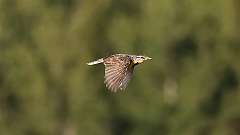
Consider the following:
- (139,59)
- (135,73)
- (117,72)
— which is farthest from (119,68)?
(135,73)

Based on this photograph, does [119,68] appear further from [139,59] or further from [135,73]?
[135,73]

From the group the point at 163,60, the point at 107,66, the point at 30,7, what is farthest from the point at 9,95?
the point at 107,66

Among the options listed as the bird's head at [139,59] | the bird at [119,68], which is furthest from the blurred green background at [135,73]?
the bird's head at [139,59]

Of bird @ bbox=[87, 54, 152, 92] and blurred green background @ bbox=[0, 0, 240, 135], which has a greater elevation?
bird @ bbox=[87, 54, 152, 92]

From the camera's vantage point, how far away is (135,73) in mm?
22344

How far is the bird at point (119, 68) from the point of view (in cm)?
789

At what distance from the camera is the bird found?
25.9 ft

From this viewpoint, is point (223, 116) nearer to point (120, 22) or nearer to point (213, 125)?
point (213, 125)

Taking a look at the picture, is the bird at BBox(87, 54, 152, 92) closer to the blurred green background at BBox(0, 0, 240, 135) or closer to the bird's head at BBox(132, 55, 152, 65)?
the bird's head at BBox(132, 55, 152, 65)

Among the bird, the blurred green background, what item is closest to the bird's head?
Result: the bird

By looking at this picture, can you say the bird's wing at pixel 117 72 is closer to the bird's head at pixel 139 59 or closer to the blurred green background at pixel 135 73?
the bird's head at pixel 139 59

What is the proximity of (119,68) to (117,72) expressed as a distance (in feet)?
0.23

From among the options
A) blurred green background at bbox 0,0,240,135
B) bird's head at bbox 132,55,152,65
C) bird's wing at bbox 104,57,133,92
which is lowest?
blurred green background at bbox 0,0,240,135

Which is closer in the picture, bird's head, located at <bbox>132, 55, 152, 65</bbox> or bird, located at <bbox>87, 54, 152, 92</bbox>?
bird, located at <bbox>87, 54, 152, 92</bbox>
